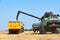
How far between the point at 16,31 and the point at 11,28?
1385 millimetres

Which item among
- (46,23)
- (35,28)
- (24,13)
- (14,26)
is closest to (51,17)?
(46,23)

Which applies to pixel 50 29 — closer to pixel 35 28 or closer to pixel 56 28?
pixel 56 28

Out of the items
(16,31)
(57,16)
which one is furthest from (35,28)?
(57,16)

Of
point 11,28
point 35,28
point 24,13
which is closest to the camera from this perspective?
point 11,28

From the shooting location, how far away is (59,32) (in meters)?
29.9

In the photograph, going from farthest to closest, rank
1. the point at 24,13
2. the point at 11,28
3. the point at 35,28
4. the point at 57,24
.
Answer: the point at 24,13 → the point at 35,28 → the point at 11,28 → the point at 57,24

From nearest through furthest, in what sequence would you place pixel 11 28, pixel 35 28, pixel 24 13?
pixel 11 28 → pixel 35 28 → pixel 24 13

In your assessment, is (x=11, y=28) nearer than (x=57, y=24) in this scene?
No

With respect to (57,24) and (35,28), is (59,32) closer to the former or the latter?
(57,24)

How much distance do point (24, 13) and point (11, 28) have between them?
958 cm

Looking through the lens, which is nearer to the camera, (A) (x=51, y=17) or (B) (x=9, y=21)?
(A) (x=51, y=17)

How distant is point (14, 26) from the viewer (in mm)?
38906

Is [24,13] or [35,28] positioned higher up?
[24,13]

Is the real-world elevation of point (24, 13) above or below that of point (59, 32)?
above
